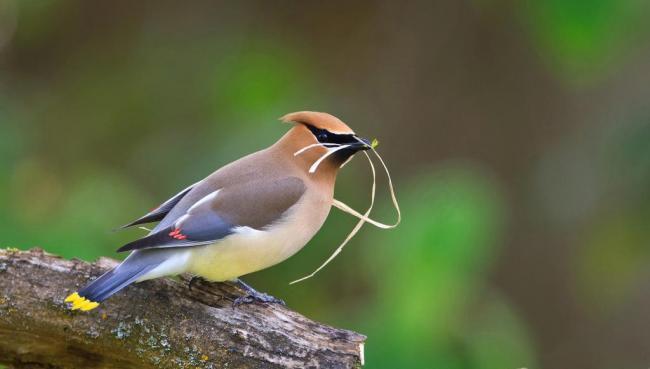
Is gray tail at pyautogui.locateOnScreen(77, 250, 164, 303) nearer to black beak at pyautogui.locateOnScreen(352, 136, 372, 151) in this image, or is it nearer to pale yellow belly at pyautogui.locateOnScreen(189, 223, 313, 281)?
pale yellow belly at pyautogui.locateOnScreen(189, 223, 313, 281)

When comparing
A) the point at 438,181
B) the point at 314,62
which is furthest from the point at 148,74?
the point at 438,181

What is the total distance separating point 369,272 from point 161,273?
2342mm

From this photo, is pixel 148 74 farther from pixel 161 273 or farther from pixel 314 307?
pixel 161 273

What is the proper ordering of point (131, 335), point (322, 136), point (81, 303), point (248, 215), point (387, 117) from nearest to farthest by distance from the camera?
1. point (81, 303)
2. point (131, 335)
3. point (248, 215)
4. point (322, 136)
5. point (387, 117)

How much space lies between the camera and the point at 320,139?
3.32 meters

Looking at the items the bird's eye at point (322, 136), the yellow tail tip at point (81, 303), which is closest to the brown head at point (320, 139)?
the bird's eye at point (322, 136)

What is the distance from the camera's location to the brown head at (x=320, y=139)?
3.26 m

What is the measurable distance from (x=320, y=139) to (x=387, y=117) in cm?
301

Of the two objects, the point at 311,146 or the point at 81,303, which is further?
the point at 311,146

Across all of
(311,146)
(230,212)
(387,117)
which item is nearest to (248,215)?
(230,212)

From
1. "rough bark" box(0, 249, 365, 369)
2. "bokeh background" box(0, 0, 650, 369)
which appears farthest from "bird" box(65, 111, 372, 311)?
"bokeh background" box(0, 0, 650, 369)

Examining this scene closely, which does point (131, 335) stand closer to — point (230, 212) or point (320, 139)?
point (230, 212)

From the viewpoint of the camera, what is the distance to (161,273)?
3.09 m

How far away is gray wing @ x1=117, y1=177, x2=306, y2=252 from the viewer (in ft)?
10.1
